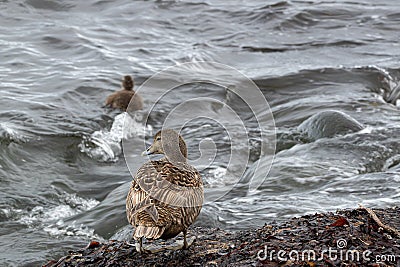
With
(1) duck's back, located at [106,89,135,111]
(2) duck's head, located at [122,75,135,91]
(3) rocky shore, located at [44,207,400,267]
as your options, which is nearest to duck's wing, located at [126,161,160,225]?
(3) rocky shore, located at [44,207,400,267]

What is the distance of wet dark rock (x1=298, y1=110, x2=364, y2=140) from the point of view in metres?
10.0

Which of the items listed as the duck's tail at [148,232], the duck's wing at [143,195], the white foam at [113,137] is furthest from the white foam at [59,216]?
the duck's tail at [148,232]

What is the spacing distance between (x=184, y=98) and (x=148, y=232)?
8.65 m

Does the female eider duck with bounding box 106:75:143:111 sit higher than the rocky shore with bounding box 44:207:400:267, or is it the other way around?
the rocky shore with bounding box 44:207:400:267

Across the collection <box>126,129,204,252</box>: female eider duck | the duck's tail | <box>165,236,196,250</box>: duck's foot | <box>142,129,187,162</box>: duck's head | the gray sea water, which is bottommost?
the gray sea water

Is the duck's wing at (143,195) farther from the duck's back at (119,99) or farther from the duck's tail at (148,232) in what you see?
the duck's back at (119,99)

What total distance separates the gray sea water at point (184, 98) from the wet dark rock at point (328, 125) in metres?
0.15

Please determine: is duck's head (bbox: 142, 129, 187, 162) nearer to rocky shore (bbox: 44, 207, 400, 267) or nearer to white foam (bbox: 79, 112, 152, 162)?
rocky shore (bbox: 44, 207, 400, 267)

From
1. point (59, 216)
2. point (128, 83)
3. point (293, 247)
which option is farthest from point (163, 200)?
point (128, 83)

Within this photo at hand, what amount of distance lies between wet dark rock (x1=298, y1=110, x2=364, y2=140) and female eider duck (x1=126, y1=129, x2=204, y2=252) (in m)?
5.21

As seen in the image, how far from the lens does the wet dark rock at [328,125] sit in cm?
1000

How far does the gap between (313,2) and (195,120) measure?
929 cm

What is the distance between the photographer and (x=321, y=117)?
10438 millimetres

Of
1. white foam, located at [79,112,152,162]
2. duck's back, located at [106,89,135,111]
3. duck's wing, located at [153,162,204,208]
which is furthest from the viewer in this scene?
duck's back, located at [106,89,135,111]
